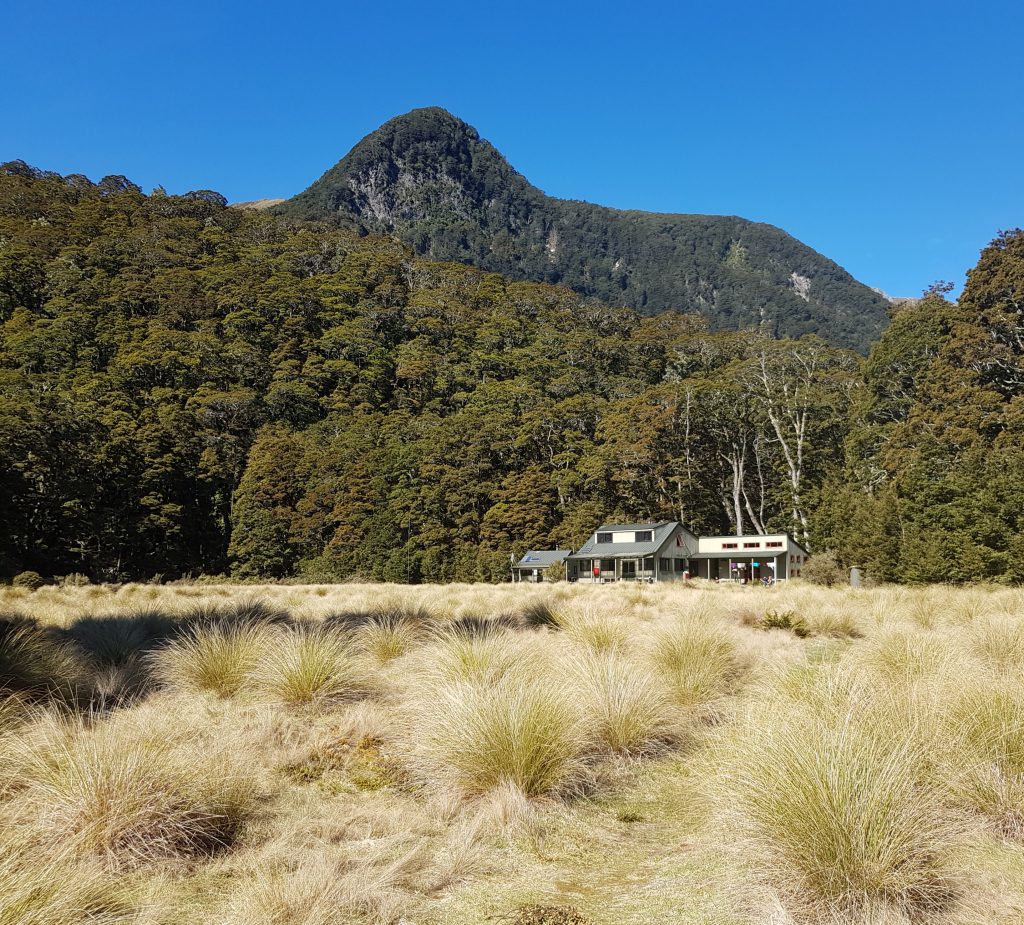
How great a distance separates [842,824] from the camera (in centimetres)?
246

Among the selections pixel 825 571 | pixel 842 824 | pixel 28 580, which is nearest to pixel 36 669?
pixel 842 824

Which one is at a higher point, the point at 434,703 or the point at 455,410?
the point at 455,410

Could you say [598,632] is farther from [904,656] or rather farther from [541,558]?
[541,558]

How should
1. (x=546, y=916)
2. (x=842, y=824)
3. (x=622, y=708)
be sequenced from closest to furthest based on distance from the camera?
(x=842, y=824) → (x=546, y=916) → (x=622, y=708)

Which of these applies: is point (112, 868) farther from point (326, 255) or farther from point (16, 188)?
point (16, 188)

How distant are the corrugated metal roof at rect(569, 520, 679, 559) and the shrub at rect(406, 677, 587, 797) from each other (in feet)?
125

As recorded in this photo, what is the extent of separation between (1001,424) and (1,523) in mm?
51255

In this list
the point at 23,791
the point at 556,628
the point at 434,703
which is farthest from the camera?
the point at 556,628

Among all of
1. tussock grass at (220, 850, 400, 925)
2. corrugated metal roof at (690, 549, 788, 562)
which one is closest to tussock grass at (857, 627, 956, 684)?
tussock grass at (220, 850, 400, 925)

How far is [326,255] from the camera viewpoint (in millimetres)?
88500

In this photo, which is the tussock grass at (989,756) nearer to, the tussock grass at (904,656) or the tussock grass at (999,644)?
the tussock grass at (904,656)

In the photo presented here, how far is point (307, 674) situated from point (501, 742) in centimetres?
260

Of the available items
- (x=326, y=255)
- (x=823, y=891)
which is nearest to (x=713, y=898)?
(x=823, y=891)

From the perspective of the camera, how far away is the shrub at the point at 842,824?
240 centimetres
